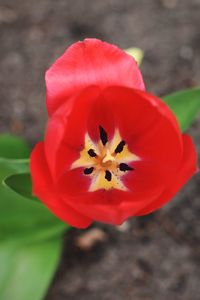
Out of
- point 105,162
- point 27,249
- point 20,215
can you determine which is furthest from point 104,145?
point 27,249

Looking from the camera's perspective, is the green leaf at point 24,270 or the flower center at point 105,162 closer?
the flower center at point 105,162

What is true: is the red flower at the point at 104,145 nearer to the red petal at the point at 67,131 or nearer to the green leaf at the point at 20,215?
the red petal at the point at 67,131

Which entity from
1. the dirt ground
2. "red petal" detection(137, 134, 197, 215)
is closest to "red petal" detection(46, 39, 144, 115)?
"red petal" detection(137, 134, 197, 215)

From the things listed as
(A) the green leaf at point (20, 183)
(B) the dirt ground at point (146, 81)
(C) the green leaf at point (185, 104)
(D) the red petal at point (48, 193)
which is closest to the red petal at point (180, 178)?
(D) the red petal at point (48, 193)

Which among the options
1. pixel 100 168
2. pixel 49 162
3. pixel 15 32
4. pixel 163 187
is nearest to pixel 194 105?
pixel 100 168

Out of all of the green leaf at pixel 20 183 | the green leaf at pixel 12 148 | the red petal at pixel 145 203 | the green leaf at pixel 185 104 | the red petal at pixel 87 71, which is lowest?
the green leaf at pixel 12 148

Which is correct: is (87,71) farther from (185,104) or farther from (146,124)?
(185,104)

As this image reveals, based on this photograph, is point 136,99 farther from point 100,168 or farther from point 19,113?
point 19,113
